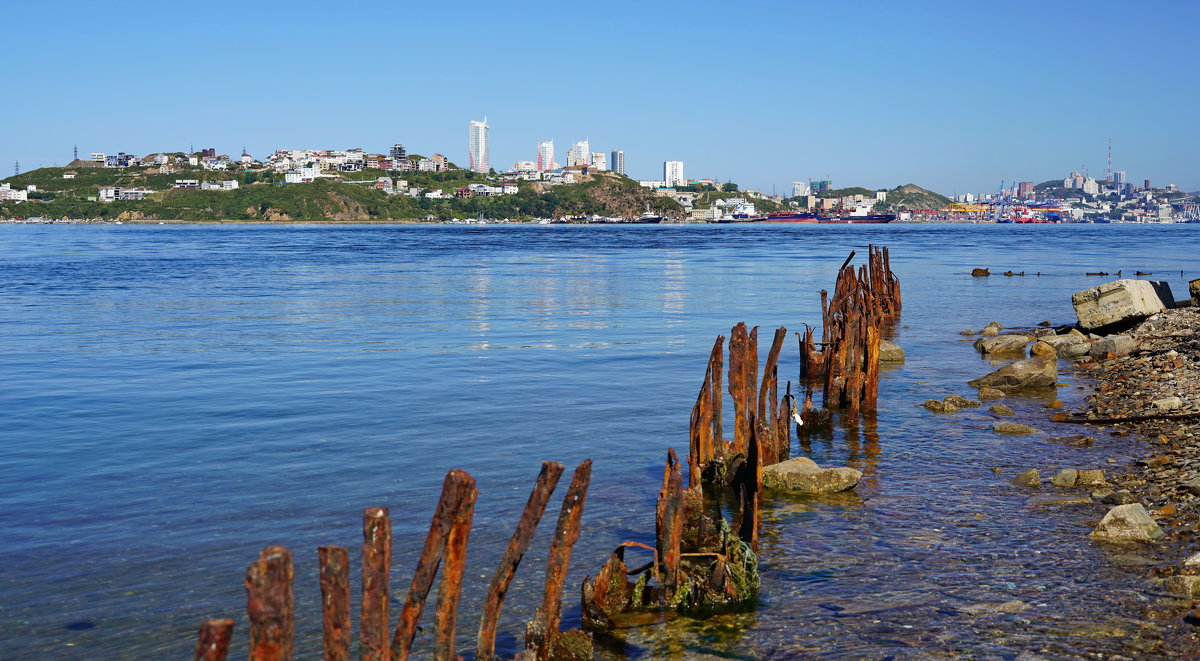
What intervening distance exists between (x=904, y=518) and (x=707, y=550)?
9.43ft

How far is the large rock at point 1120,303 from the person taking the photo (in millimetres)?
26922

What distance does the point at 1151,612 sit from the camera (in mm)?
8508

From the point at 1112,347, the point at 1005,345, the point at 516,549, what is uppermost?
the point at 516,549

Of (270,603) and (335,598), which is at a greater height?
(270,603)

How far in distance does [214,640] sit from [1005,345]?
26147 mm

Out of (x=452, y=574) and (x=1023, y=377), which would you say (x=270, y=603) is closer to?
(x=452, y=574)

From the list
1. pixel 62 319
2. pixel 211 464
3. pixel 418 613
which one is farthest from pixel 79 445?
pixel 62 319

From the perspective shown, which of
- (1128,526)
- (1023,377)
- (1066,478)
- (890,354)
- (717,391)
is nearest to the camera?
(1128,526)

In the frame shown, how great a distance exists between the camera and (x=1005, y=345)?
26.9 metres

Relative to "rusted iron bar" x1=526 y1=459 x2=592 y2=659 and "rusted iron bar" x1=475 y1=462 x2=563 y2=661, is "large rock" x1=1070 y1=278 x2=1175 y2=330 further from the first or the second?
"rusted iron bar" x1=475 y1=462 x2=563 y2=661

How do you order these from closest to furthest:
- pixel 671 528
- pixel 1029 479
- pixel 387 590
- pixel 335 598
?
pixel 335 598, pixel 387 590, pixel 671 528, pixel 1029 479

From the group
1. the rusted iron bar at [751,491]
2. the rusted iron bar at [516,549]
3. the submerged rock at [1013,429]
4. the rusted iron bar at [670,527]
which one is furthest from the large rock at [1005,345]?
the rusted iron bar at [516,549]

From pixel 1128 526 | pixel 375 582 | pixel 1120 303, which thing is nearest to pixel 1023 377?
pixel 1120 303

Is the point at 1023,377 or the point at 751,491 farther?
the point at 1023,377
